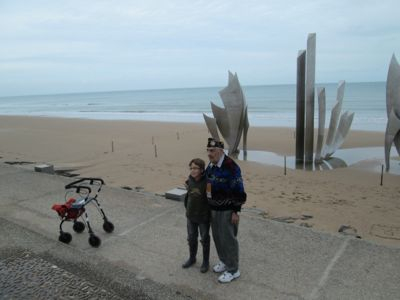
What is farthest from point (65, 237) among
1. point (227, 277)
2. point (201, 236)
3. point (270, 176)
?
point (270, 176)

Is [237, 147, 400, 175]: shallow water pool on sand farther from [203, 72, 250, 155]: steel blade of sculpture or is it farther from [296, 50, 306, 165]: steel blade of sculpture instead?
[203, 72, 250, 155]: steel blade of sculpture

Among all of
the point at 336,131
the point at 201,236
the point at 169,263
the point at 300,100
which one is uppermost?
the point at 300,100

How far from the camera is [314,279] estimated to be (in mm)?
3621

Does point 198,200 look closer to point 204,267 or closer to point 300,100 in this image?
point 204,267

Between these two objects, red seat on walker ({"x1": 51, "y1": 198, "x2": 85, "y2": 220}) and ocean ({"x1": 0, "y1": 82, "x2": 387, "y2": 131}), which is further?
ocean ({"x1": 0, "y1": 82, "x2": 387, "y2": 131})

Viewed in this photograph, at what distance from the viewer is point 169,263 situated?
4.04 m

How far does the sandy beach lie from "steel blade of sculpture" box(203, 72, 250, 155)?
3.56 ft

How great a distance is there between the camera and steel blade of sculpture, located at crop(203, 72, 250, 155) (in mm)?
11953

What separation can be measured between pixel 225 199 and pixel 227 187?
0.40 feet

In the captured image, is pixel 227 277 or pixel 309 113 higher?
pixel 309 113

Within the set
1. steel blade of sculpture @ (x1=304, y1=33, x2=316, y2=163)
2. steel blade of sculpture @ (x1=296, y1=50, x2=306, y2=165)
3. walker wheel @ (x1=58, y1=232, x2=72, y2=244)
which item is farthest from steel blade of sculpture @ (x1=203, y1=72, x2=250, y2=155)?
walker wheel @ (x1=58, y1=232, x2=72, y2=244)

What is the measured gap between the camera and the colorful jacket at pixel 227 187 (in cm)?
343

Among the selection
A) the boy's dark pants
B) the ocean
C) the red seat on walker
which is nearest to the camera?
the boy's dark pants

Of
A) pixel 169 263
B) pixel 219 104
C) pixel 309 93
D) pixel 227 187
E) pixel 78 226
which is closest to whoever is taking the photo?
pixel 227 187
